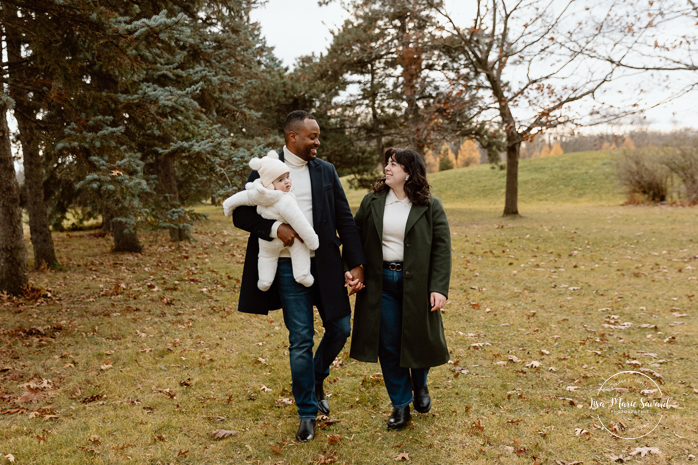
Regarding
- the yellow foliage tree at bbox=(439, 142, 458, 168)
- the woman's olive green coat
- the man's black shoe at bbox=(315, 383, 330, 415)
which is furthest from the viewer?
the yellow foliage tree at bbox=(439, 142, 458, 168)

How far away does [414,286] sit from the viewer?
354 cm

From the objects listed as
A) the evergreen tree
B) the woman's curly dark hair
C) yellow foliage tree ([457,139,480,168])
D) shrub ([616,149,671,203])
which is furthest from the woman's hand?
yellow foliage tree ([457,139,480,168])

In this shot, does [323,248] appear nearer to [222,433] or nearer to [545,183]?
[222,433]

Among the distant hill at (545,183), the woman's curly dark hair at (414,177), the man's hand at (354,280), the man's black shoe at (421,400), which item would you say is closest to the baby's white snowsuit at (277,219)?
the man's hand at (354,280)

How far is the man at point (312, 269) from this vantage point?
3.46m

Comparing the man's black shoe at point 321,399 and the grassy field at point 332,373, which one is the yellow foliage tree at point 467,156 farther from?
the man's black shoe at point 321,399

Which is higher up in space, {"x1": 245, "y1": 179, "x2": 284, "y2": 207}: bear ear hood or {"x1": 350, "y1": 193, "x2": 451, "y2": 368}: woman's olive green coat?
{"x1": 245, "y1": 179, "x2": 284, "y2": 207}: bear ear hood

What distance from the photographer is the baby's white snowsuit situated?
3.28 m

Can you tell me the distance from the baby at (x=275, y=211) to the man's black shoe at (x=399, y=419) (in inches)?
50.4

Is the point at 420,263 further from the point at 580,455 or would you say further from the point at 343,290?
the point at 580,455

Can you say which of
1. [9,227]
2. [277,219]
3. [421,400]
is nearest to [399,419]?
[421,400]

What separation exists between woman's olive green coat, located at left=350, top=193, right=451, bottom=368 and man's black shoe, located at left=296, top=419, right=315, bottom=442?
1.98ft

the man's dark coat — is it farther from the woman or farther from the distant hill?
the distant hill

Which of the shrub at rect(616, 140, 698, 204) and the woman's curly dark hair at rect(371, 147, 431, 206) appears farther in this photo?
the shrub at rect(616, 140, 698, 204)
